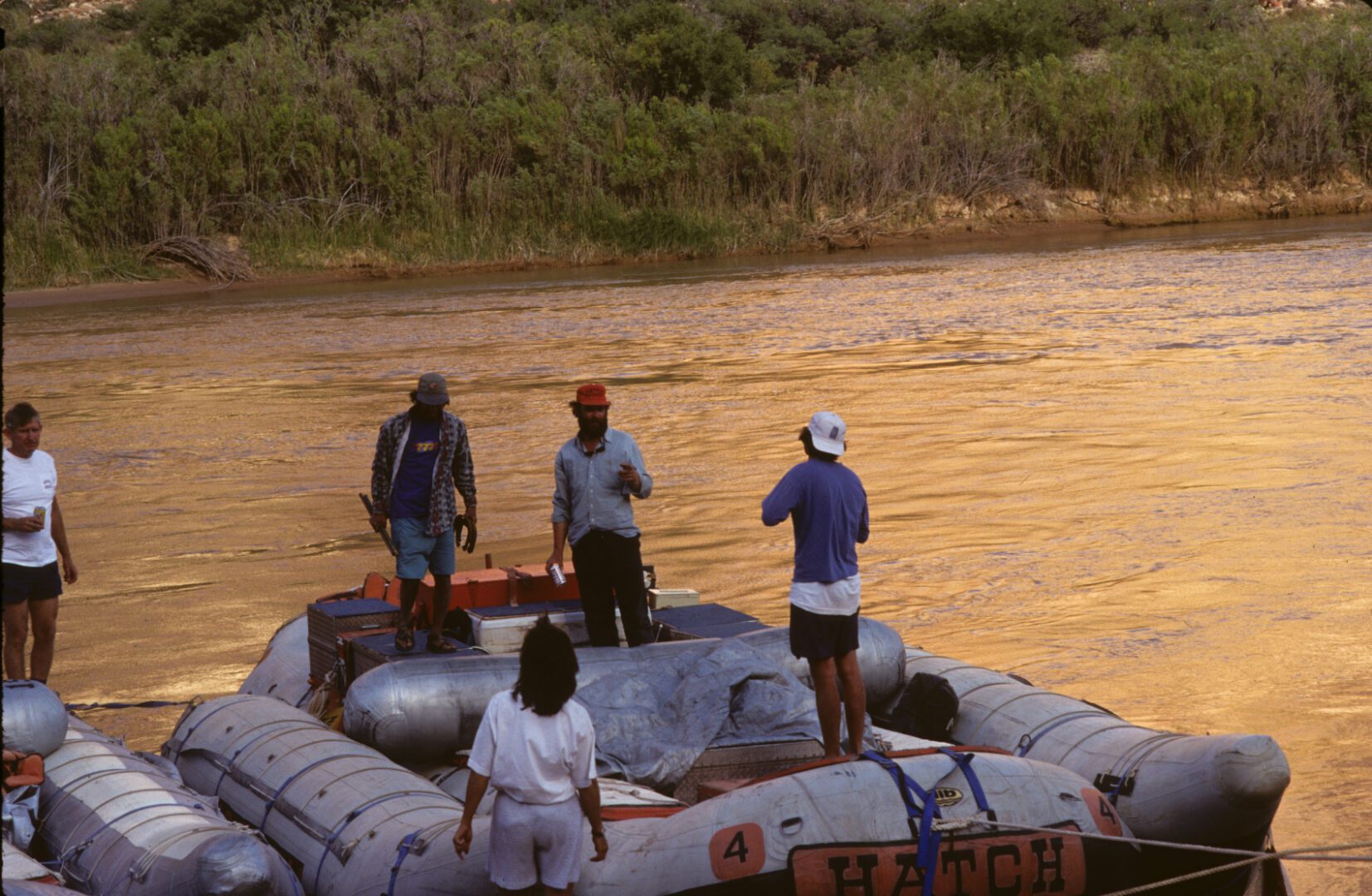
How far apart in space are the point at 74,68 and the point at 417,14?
36.0ft

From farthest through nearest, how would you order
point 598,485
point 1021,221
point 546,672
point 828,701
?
point 1021,221, point 598,485, point 828,701, point 546,672

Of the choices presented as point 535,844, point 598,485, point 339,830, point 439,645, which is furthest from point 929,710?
point 535,844

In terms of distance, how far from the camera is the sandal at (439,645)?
33.6 ft

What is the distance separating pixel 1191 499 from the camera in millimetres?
16266

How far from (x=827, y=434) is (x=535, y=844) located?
2738 mm

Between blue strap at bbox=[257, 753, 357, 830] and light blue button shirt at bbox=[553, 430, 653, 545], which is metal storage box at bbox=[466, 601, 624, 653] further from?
blue strap at bbox=[257, 753, 357, 830]

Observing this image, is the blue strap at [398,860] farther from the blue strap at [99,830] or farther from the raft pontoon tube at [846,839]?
the blue strap at [99,830]

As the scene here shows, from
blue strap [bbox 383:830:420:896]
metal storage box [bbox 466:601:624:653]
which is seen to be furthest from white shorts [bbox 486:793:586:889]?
metal storage box [bbox 466:601:624:653]

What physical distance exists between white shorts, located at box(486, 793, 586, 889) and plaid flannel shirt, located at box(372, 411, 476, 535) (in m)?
3.77

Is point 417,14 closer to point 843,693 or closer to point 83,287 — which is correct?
point 83,287

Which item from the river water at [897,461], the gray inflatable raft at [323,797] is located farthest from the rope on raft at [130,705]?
the gray inflatable raft at [323,797]

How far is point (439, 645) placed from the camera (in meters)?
10.2

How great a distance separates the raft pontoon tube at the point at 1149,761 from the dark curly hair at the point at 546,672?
304 centimetres

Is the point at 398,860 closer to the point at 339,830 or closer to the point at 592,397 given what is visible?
the point at 339,830
